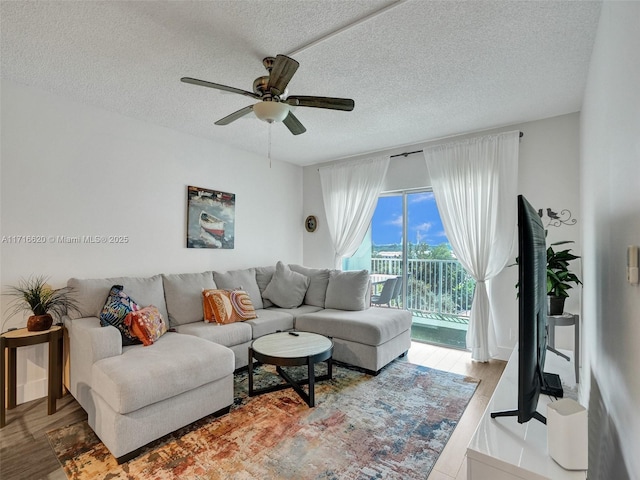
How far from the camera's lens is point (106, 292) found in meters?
2.74

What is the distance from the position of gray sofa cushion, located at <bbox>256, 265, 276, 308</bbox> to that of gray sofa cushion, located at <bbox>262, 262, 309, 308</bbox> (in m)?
0.06

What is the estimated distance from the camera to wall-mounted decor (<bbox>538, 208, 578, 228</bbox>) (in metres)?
3.17

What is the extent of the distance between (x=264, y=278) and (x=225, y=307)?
3.32 feet

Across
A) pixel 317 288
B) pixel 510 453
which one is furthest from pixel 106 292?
pixel 510 453

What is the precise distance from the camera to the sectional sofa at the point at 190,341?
1893mm

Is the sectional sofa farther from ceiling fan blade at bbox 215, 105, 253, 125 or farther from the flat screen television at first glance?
the flat screen television

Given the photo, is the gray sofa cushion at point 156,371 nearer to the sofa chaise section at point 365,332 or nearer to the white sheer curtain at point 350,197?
the sofa chaise section at point 365,332

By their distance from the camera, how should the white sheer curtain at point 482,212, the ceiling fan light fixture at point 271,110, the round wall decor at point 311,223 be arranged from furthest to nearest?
the round wall decor at point 311,223, the white sheer curtain at point 482,212, the ceiling fan light fixture at point 271,110

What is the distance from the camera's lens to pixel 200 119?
3305mm

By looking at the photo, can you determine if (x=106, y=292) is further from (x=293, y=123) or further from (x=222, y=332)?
(x=293, y=123)

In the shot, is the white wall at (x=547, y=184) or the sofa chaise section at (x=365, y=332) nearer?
the sofa chaise section at (x=365, y=332)

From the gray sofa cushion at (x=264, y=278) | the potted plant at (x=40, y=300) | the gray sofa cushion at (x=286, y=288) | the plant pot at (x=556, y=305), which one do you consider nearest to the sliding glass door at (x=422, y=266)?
the gray sofa cushion at (x=286, y=288)

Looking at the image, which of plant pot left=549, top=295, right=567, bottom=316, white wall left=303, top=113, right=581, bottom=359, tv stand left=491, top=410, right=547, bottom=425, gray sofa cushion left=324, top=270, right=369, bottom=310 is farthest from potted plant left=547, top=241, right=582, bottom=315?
gray sofa cushion left=324, top=270, right=369, bottom=310

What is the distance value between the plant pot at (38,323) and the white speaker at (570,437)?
312cm
